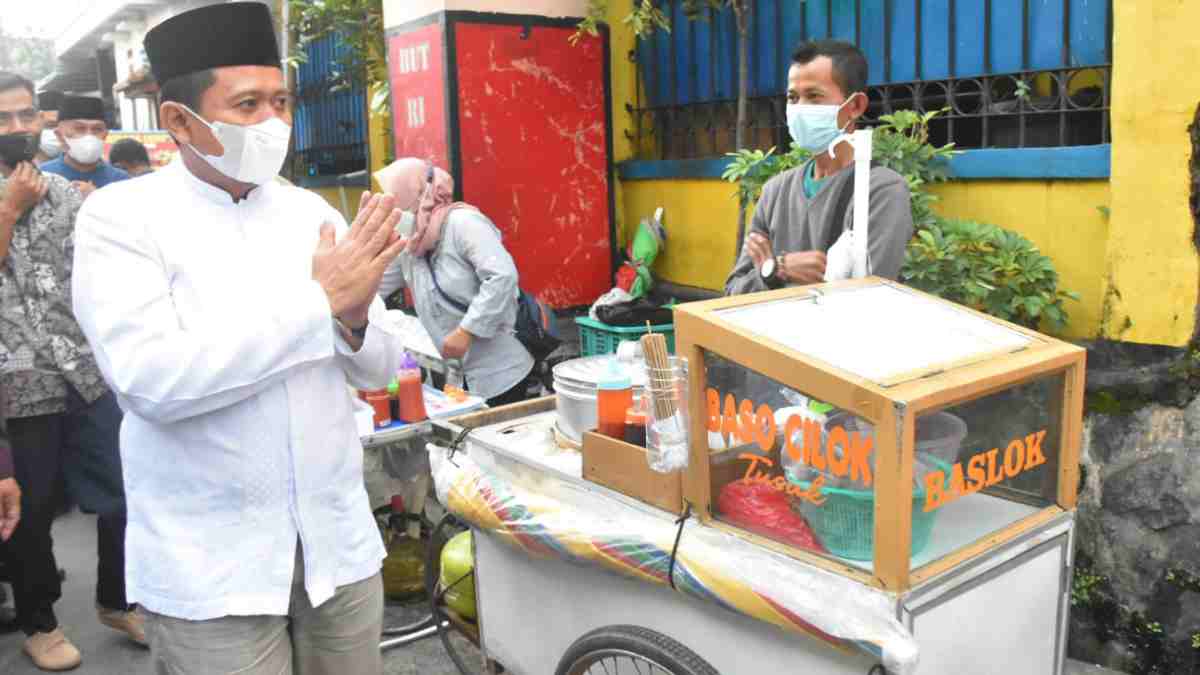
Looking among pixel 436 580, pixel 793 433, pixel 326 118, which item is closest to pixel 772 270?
pixel 793 433

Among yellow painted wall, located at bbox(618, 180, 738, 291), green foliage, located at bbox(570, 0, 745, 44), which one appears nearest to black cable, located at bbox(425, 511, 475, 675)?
yellow painted wall, located at bbox(618, 180, 738, 291)

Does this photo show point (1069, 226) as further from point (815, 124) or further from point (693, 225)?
point (693, 225)

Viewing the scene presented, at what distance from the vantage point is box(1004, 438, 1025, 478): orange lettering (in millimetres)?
1968

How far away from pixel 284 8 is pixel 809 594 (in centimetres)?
681

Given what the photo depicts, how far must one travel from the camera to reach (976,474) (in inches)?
75.2

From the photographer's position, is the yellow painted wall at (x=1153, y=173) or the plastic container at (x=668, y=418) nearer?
the plastic container at (x=668, y=418)

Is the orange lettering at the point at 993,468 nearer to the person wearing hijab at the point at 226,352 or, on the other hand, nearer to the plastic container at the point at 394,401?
the person wearing hijab at the point at 226,352

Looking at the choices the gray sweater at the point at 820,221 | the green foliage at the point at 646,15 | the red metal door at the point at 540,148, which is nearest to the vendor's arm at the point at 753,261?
the gray sweater at the point at 820,221

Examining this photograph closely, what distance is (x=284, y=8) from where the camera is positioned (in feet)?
24.2

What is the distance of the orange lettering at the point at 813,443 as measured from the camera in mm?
1856

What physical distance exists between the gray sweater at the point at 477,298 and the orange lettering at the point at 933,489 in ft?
8.58

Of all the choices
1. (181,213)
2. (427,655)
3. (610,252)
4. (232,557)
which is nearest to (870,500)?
(232,557)

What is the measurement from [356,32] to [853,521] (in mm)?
6669

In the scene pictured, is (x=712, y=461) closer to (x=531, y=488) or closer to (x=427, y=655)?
(x=531, y=488)
